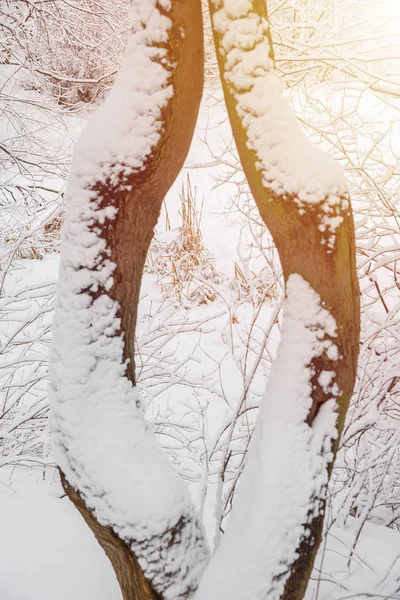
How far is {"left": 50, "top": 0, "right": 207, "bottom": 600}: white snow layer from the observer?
1.26 metres

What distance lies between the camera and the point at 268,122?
119 cm

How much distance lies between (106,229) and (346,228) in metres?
0.69

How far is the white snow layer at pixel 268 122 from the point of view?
3.80 feet

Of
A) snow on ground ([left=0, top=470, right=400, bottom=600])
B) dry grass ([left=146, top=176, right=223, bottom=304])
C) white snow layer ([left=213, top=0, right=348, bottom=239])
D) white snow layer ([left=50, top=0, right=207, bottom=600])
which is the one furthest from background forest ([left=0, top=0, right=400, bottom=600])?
white snow layer ([left=213, top=0, right=348, bottom=239])

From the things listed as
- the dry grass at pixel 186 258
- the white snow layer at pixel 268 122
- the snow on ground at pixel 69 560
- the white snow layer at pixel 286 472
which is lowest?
the snow on ground at pixel 69 560

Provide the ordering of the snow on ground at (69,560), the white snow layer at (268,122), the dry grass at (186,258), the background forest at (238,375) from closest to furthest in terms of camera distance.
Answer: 1. the white snow layer at (268,122)
2. the snow on ground at (69,560)
3. the background forest at (238,375)
4. the dry grass at (186,258)

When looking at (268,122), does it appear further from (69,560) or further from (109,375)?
(69,560)

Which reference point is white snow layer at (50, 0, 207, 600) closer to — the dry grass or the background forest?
the background forest

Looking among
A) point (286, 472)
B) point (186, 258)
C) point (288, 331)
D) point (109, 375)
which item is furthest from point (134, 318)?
point (186, 258)

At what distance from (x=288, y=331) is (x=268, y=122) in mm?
592

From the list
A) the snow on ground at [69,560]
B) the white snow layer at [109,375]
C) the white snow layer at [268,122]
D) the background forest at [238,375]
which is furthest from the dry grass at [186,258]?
the white snow layer at [268,122]

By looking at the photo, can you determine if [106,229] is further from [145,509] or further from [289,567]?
[289,567]

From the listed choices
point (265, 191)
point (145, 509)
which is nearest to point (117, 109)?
point (265, 191)

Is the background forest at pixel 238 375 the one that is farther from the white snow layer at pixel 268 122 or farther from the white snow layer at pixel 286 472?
the white snow layer at pixel 268 122
